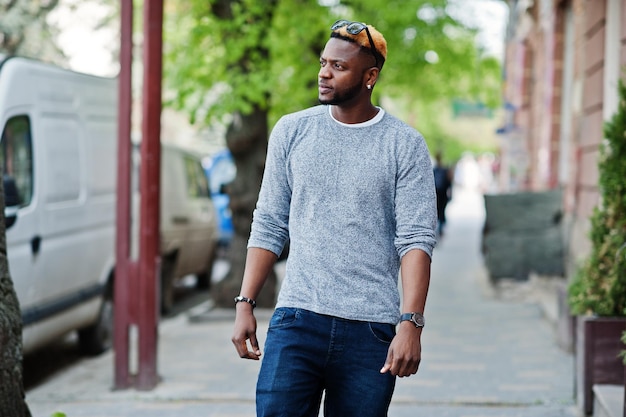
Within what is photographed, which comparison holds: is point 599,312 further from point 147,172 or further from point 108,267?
point 108,267

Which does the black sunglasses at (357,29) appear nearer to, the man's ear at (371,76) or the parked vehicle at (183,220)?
the man's ear at (371,76)

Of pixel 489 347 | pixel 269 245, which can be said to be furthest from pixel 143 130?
pixel 269 245

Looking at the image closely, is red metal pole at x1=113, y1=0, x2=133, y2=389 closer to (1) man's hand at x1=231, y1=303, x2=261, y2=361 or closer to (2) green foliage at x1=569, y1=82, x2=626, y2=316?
(2) green foliage at x1=569, y1=82, x2=626, y2=316

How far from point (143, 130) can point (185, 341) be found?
2977 mm

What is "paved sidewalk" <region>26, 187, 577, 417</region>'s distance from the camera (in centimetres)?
681

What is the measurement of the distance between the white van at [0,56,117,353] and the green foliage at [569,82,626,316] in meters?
3.66

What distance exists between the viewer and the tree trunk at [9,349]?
184 inches

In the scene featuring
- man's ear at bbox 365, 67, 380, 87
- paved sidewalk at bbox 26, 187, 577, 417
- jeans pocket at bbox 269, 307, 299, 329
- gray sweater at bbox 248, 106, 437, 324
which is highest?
man's ear at bbox 365, 67, 380, 87

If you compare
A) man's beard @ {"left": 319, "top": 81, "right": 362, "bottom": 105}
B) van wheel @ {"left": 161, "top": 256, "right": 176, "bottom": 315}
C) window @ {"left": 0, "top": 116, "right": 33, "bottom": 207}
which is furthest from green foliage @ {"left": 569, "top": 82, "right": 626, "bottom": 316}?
van wheel @ {"left": 161, "top": 256, "right": 176, "bottom": 315}

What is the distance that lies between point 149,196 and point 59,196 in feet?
3.77

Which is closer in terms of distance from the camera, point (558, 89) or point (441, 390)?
point (441, 390)

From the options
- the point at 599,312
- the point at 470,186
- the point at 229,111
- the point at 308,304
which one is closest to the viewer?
the point at 308,304

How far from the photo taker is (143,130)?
24.7 ft

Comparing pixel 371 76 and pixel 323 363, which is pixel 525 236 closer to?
pixel 371 76
